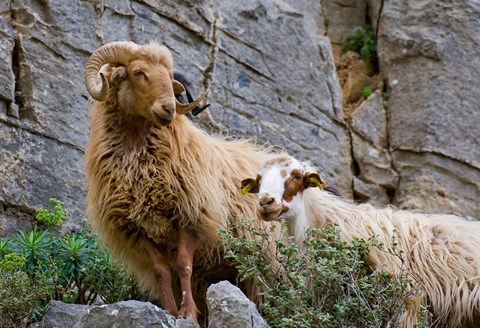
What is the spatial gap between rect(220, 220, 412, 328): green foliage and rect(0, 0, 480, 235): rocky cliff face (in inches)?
173

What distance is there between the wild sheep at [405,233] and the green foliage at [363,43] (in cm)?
523

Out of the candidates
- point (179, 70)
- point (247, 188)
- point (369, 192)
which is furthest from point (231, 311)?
point (369, 192)

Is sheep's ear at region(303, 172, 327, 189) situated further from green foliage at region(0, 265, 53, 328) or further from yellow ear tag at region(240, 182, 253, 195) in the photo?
green foliage at region(0, 265, 53, 328)

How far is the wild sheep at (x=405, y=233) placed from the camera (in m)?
8.17

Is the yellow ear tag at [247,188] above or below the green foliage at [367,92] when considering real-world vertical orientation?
above

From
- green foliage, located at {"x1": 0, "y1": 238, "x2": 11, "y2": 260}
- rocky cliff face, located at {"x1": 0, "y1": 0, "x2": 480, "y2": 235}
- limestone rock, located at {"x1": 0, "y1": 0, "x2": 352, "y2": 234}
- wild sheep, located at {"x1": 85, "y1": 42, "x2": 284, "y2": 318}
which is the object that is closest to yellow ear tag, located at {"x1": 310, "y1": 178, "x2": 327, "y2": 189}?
wild sheep, located at {"x1": 85, "y1": 42, "x2": 284, "y2": 318}

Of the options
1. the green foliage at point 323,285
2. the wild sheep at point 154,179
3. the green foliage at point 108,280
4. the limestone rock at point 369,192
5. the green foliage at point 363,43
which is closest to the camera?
the green foliage at point 323,285

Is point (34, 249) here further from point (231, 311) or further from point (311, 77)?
point (311, 77)

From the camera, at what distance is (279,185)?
26.7 feet

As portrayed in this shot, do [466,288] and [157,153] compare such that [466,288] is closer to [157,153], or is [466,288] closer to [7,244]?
[157,153]

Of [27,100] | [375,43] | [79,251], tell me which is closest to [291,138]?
[375,43]

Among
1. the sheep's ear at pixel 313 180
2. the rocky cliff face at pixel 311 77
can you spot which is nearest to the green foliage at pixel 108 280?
the sheep's ear at pixel 313 180

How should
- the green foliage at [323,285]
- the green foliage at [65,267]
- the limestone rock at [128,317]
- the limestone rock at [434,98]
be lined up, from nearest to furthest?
the limestone rock at [128,317], the green foliage at [323,285], the green foliage at [65,267], the limestone rock at [434,98]

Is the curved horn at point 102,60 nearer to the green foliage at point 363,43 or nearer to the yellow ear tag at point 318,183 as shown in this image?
the yellow ear tag at point 318,183
